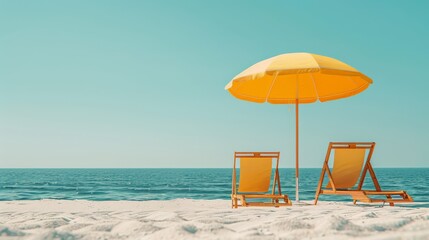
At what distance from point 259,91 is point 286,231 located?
419 cm

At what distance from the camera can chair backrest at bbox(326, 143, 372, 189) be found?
543cm

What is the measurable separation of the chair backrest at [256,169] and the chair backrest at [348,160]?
2.80ft

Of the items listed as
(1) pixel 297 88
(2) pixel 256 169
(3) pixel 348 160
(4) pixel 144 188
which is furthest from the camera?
(4) pixel 144 188

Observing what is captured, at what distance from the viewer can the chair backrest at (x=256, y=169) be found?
5.66m

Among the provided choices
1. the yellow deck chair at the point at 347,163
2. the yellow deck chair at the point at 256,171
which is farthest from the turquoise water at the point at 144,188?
the yellow deck chair at the point at 256,171

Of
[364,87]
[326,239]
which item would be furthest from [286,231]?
[364,87]

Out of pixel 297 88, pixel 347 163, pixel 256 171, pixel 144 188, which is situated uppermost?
pixel 297 88

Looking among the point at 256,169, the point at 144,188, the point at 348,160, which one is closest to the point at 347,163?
the point at 348,160

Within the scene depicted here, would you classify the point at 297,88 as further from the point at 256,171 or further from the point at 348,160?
the point at 256,171

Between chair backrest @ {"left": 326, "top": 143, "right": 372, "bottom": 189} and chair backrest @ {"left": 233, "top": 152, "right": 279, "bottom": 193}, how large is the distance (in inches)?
33.6

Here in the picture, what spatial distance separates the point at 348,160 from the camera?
17.9ft

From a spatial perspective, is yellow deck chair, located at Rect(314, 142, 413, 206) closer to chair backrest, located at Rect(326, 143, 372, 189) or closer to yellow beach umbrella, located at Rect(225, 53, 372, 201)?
chair backrest, located at Rect(326, 143, 372, 189)

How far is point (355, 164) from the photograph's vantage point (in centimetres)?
548

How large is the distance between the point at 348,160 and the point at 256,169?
133cm
